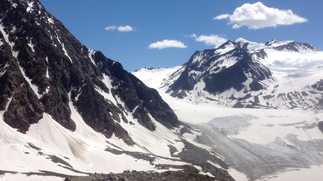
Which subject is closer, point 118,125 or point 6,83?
point 6,83

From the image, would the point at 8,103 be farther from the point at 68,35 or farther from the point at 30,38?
the point at 68,35

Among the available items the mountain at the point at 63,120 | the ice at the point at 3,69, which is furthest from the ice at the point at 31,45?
the ice at the point at 3,69

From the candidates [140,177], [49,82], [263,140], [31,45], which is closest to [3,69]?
[49,82]

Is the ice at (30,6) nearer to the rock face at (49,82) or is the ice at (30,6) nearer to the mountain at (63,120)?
the rock face at (49,82)

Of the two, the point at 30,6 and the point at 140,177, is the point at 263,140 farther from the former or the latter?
the point at 30,6

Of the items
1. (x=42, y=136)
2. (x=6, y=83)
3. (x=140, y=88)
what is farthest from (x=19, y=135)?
(x=140, y=88)

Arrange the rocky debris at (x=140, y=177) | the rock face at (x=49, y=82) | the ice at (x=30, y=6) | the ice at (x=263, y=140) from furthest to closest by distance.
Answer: the ice at (x=30, y=6), the ice at (x=263, y=140), the rock face at (x=49, y=82), the rocky debris at (x=140, y=177)
